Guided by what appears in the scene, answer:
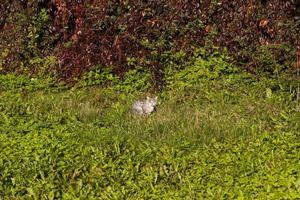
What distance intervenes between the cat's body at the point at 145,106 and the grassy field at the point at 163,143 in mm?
88

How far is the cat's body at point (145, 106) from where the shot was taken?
603 centimetres

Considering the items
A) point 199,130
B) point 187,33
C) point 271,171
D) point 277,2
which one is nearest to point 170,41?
point 187,33

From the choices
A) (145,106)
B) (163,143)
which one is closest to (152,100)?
(145,106)

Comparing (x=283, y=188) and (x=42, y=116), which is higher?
(x=283, y=188)

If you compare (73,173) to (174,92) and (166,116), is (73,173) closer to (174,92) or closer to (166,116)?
(166,116)

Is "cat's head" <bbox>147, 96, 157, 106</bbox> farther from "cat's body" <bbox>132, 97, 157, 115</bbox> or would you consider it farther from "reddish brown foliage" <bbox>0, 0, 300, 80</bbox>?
"reddish brown foliage" <bbox>0, 0, 300, 80</bbox>

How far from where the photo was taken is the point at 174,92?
6445mm

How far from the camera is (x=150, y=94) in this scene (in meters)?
6.51

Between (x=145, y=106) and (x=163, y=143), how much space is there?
1.19m

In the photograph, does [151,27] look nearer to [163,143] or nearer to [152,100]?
[152,100]

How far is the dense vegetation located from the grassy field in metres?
0.01

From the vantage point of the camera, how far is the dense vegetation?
4.45m

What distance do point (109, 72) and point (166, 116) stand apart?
4.61ft

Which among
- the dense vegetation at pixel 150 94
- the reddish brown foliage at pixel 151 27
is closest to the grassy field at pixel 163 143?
the dense vegetation at pixel 150 94
